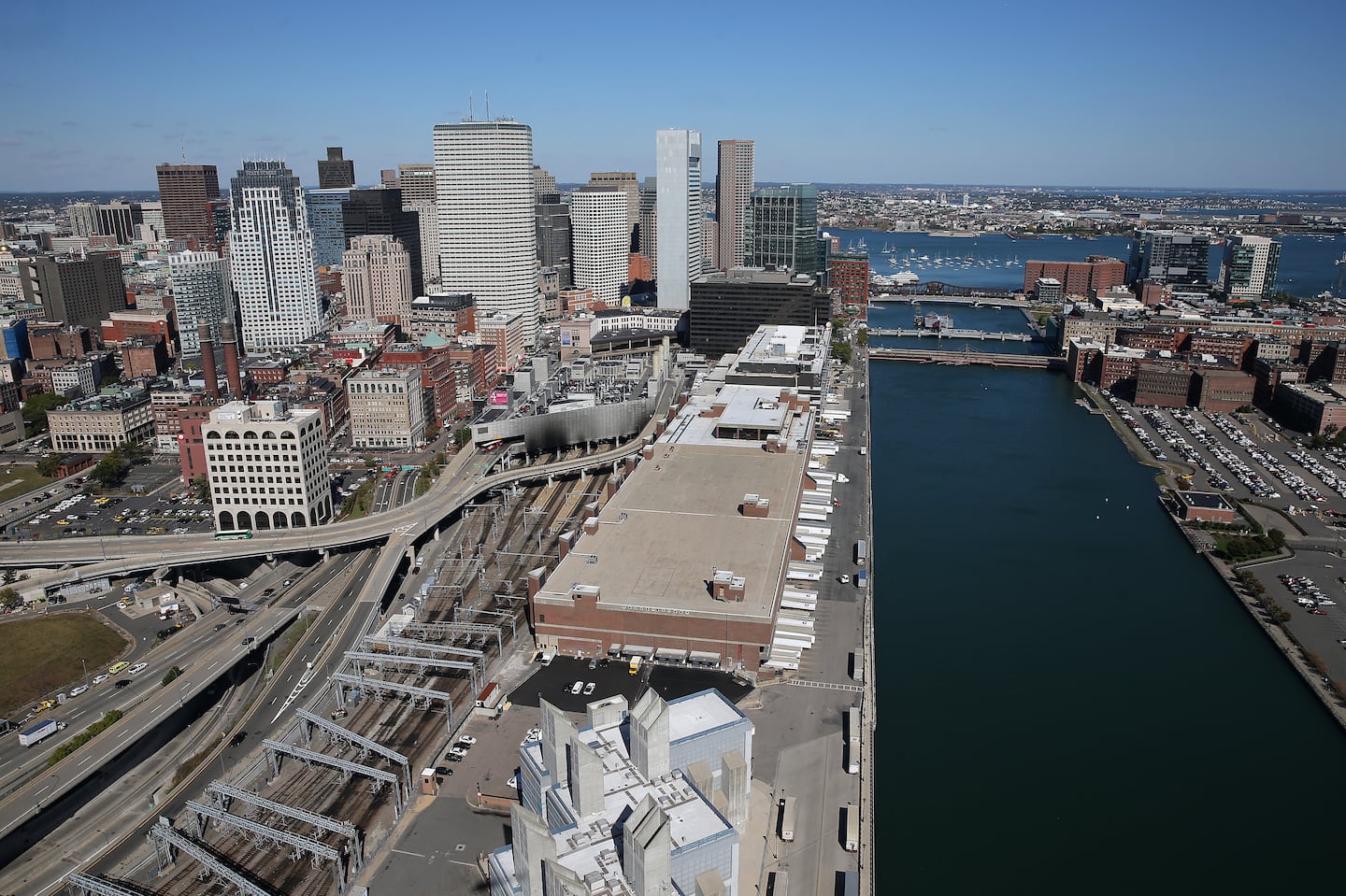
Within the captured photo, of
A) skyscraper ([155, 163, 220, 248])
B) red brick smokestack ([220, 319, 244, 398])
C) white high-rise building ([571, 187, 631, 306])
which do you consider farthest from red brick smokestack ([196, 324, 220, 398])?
skyscraper ([155, 163, 220, 248])

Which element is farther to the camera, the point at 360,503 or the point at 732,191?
the point at 732,191

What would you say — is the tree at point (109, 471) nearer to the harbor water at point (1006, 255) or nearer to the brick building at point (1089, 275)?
the brick building at point (1089, 275)

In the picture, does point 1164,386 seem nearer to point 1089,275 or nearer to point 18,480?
point 1089,275

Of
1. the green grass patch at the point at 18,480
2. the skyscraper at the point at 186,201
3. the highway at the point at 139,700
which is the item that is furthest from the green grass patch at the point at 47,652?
the skyscraper at the point at 186,201

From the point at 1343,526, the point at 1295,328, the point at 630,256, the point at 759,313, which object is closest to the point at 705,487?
the point at 1343,526

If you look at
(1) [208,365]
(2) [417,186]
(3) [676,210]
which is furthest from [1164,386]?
(2) [417,186]

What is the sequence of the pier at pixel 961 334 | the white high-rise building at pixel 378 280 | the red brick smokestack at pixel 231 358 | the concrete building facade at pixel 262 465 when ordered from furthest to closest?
the pier at pixel 961 334 < the white high-rise building at pixel 378 280 < the red brick smokestack at pixel 231 358 < the concrete building facade at pixel 262 465

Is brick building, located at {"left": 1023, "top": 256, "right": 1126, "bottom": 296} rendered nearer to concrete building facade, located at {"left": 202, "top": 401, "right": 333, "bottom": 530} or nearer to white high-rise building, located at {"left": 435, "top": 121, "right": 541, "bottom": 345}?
white high-rise building, located at {"left": 435, "top": 121, "right": 541, "bottom": 345}
